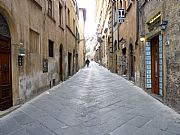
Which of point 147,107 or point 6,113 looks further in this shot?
point 147,107

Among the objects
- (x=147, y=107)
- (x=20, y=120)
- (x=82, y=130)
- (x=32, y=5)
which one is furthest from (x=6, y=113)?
(x=32, y=5)

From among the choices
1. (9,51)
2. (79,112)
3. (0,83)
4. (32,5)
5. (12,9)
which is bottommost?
(79,112)

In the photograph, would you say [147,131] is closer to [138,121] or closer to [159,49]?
[138,121]

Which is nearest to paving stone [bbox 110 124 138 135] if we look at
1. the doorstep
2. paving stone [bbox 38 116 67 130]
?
paving stone [bbox 38 116 67 130]

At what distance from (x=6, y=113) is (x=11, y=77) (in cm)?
128

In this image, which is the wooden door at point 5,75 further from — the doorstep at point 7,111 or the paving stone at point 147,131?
the paving stone at point 147,131

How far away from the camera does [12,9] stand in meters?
6.58

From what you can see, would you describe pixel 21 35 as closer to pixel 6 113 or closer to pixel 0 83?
pixel 0 83

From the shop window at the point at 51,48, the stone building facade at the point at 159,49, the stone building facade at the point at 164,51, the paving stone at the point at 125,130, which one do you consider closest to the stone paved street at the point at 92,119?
the paving stone at the point at 125,130

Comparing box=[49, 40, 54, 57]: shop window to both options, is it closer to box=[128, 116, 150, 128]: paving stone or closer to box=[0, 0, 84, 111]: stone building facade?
box=[0, 0, 84, 111]: stone building facade

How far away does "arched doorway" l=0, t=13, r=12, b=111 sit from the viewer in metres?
6.12

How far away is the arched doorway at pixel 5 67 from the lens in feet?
20.1

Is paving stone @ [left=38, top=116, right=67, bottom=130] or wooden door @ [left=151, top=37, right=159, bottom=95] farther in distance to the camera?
wooden door @ [left=151, top=37, right=159, bottom=95]

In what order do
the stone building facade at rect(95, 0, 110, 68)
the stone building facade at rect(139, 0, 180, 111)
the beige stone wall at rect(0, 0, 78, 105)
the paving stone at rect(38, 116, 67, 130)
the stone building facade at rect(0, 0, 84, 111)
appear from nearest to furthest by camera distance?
the paving stone at rect(38, 116, 67, 130), the stone building facade at rect(139, 0, 180, 111), the stone building facade at rect(0, 0, 84, 111), the beige stone wall at rect(0, 0, 78, 105), the stone building facade at rect(95, 0, 110, 68)
